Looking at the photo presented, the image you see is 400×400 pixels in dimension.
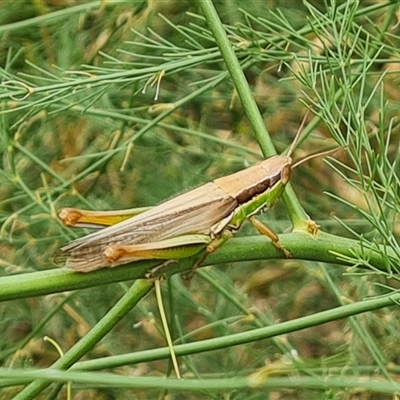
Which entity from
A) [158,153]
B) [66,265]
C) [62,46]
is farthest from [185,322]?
[66,265]

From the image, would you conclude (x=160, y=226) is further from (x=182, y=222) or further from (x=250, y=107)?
(x=250, y=107)

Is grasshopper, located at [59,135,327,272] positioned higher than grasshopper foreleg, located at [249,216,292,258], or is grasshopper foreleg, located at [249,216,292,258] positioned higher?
grasshopper, located at [59,135,327,272]

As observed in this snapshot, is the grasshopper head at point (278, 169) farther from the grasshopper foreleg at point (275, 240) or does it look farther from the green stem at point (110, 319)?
the green stem at point (110, 319)

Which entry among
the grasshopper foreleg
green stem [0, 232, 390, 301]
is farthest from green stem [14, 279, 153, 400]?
the grasshopper foreleg

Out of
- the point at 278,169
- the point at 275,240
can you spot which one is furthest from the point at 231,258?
the point at 278,169

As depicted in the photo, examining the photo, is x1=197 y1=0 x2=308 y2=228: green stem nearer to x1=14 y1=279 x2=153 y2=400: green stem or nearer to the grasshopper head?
the grasshopper head

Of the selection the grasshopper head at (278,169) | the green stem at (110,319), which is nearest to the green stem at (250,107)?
the grasshopper head at (278,169)

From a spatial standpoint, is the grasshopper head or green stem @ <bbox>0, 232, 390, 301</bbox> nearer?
green stem @ <bbox>0, 232, 390, 301</bbox>

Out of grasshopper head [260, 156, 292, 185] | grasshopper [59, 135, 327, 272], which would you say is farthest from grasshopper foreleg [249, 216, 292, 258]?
grasshopper head [260, 156, 292, 185]
